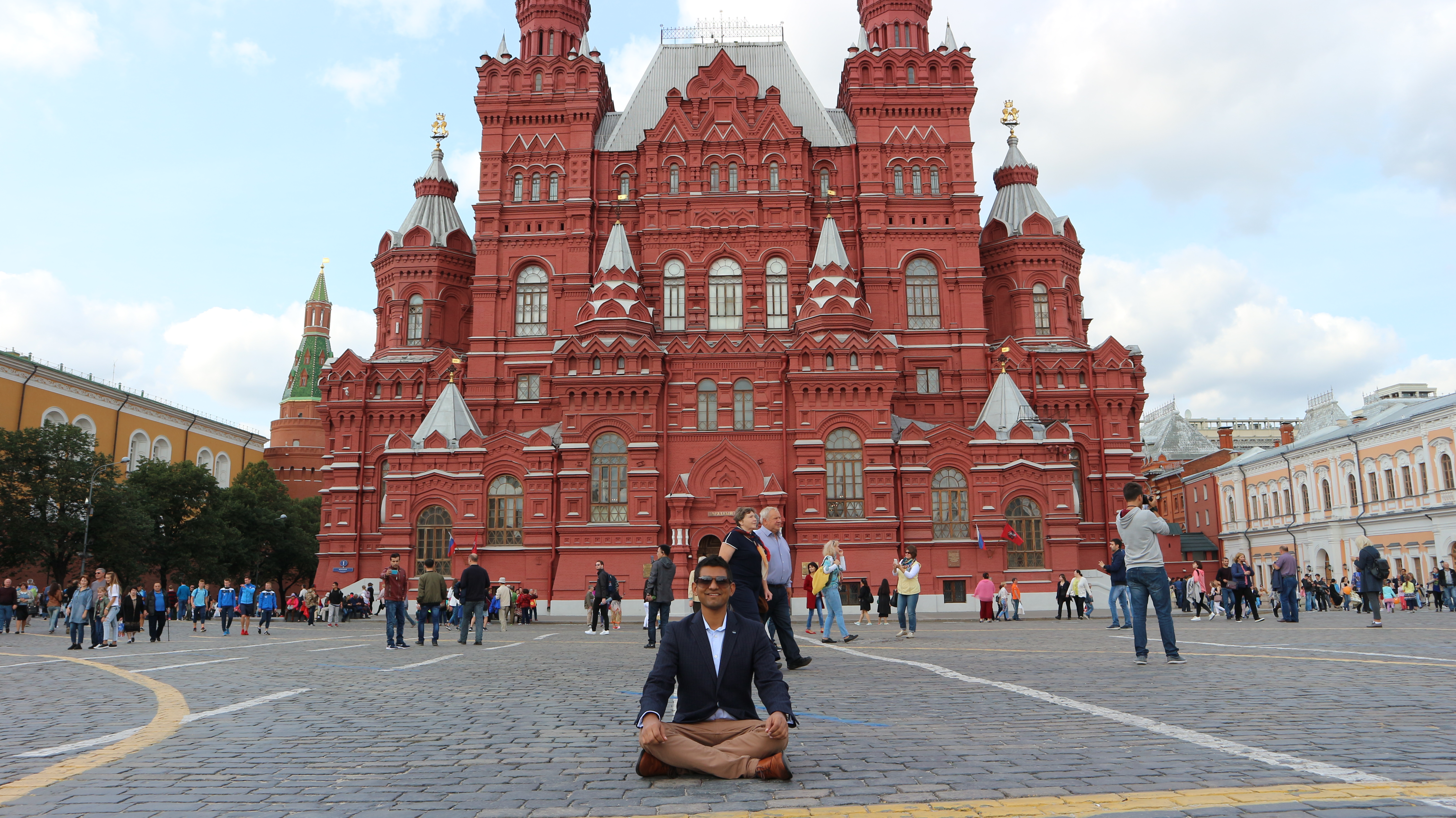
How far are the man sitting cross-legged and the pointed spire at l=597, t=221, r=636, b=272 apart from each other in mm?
36977

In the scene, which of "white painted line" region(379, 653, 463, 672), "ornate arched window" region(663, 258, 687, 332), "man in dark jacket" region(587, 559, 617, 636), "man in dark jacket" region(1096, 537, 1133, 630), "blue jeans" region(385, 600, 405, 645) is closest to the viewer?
"white painted line" region(379, 653, 463, 672)

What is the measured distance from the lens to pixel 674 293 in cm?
4441

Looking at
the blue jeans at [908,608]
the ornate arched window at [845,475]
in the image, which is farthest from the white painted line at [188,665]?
the ornate arched window at [845,475]

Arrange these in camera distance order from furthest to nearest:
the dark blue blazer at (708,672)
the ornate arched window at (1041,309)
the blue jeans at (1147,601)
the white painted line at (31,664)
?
1. the ornate arched window at (1041,309)
2. the white painted line at (31,664)
3. the blue jeans at (1147,601)
4. the dark blue blazer at (708,672)

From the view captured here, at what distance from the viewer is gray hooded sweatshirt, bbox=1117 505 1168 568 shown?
450 inches

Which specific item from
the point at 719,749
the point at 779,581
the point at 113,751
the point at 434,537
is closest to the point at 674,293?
the point at 434,537

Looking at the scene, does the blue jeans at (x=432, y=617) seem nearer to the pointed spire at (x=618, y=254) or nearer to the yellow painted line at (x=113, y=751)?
the yellow painted line at (x=113, y=751)

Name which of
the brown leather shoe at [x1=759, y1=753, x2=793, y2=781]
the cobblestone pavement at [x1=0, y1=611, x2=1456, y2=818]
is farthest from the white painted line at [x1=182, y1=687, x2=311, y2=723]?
the brown leather shoe at [x1=759, y1=753, x2=793, y2=781]

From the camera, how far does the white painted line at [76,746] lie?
6.49m

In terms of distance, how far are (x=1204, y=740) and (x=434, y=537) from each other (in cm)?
3791

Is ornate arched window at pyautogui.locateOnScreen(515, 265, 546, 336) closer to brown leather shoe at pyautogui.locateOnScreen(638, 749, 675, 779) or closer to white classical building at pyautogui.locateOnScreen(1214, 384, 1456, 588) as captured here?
white classical building at pyautogui.locateOnScreen(1214, 384, 1456, 588)

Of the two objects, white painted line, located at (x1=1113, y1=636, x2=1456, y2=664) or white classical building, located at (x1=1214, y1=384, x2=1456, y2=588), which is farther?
white classical building, located at (x1=1214, y1=384, x2=1456, y2=588)

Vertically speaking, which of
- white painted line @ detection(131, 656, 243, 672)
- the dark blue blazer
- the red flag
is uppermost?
the red flag

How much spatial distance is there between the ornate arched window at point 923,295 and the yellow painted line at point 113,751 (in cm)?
3783
